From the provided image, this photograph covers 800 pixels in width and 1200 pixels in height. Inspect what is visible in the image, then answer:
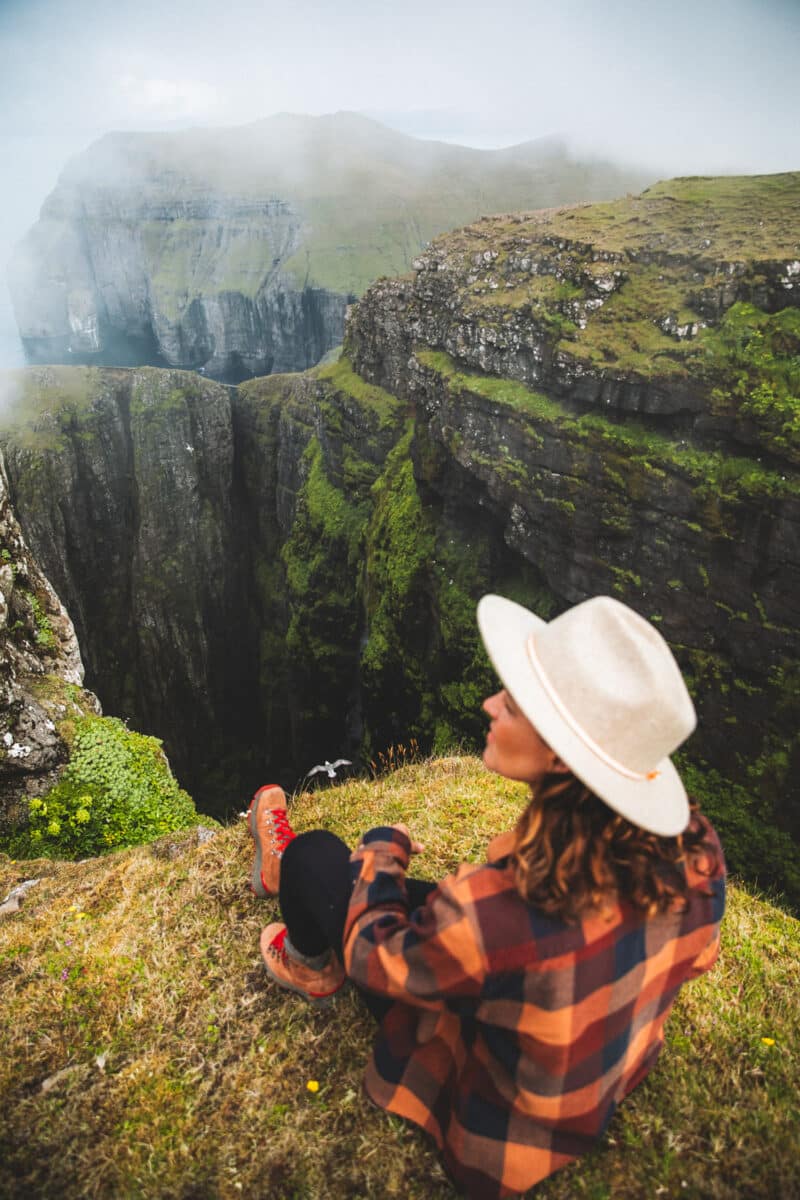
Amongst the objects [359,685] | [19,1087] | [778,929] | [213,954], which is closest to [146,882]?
[213,954]

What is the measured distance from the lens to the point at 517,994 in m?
2.11

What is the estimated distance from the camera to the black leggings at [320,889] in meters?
3.06

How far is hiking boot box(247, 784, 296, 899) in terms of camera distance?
444 cm

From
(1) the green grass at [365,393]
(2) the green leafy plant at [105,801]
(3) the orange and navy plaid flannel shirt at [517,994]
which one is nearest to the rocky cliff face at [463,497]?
(1) the green grass at [365,393]

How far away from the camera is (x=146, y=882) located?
523 cm

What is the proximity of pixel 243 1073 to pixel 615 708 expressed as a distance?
3275 mm

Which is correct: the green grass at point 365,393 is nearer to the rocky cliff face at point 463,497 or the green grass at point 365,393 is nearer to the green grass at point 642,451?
the rocky cliff face at point 463,497

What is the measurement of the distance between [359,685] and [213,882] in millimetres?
28272

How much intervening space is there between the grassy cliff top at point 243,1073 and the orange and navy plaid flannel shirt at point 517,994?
2.11 ft

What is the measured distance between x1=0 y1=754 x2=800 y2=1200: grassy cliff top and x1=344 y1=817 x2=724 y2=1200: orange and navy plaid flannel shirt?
644 millimetres

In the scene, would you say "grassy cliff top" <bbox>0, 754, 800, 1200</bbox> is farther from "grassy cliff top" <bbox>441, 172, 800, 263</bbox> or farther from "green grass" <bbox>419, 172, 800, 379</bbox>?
"grassy cliff top" <bbox>441, 172, 800, 263</bbox>

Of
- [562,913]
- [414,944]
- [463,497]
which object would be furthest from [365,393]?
[562,913]

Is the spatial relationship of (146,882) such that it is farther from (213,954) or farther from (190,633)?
(190,633)

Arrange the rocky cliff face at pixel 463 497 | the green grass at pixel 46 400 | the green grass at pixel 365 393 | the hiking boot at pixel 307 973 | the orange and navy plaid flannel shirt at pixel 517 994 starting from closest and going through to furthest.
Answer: the orange and navy plaid flannel shirt at pixel 517 994, the hiking boot at pixel 307 973, the rocky cliff face at pixel 463 497, the green grass at pixel 365 393, the green grass at pixel 46 400
